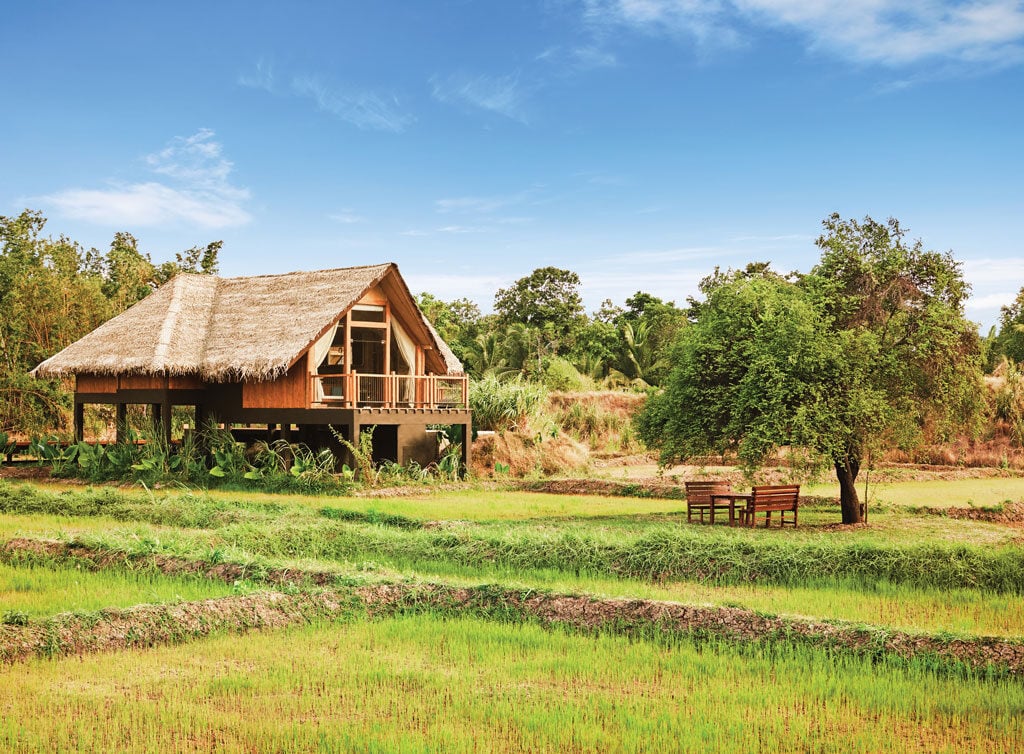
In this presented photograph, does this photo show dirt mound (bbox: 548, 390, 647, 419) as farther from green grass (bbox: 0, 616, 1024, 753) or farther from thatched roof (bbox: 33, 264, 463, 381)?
green grass (bbox: 0, 616, 1024, 753)

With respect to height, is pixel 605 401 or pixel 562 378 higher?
pixel 562 378

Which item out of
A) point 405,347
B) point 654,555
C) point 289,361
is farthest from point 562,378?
point 654,555

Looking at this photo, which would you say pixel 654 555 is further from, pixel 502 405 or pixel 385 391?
pixel 502 405

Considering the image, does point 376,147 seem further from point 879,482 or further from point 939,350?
point 939,350

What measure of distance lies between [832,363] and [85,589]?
10.2 m

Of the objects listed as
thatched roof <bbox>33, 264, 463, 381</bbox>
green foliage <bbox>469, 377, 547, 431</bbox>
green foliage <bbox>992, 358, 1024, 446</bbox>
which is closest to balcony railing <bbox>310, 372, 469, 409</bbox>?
green foliage <bbox>469, 377, 547, 431</bbox>

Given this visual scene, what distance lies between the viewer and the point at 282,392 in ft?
77.2

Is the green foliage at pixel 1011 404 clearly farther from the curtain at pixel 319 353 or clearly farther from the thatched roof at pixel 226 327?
the curtain at pixel 319 353

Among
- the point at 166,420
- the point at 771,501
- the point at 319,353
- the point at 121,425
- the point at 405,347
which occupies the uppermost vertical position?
the point at 405,347

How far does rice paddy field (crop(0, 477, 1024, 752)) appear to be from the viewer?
19.8ft

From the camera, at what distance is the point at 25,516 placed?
1673cm

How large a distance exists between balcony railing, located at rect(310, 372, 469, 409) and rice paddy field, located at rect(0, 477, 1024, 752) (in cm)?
855

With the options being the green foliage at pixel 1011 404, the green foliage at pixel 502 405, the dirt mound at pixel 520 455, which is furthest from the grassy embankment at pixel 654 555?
the green foliage at pixel 1011 404

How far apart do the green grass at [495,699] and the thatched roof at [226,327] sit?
1493 cm
